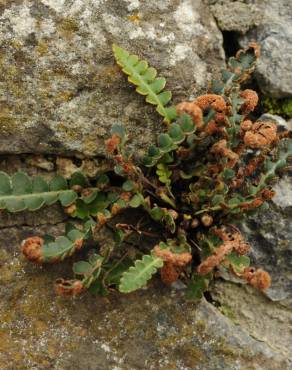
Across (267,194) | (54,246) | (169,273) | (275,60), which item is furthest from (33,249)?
(275,60)

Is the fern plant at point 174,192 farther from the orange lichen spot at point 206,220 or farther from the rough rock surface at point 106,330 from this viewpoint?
the rough rock surface at point 106,330

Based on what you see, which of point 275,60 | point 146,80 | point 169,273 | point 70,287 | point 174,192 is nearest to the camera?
point 70,287

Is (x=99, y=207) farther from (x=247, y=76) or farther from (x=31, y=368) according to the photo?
(x=247, y=76)

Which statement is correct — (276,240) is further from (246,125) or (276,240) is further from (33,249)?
(33,249)

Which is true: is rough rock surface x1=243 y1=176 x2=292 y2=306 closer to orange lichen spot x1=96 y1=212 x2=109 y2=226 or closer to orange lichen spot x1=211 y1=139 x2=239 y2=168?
orange lichen spot x1=211 y1=139 x2=239 y2=168

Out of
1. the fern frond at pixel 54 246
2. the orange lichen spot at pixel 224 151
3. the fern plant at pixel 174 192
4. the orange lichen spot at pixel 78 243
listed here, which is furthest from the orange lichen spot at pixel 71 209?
the orange lichen spot at pixel 224 151

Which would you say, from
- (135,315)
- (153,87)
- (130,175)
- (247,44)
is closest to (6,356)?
(135,315)

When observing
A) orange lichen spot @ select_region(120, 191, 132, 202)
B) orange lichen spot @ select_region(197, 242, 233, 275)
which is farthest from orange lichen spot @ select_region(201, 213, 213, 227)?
orange lichen spot @ select_region(120, 191, 132, 202)
